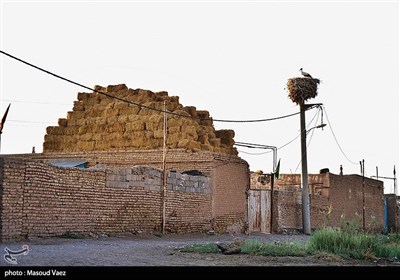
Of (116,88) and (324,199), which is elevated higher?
(116,88)

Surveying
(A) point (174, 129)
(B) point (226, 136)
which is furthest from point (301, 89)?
(A) point (174, 129)

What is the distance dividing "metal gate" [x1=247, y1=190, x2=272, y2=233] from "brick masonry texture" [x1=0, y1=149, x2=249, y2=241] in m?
0.72

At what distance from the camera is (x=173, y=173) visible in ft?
79.9

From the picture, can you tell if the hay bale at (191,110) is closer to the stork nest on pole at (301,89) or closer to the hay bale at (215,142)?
the hay bale at (215,142)

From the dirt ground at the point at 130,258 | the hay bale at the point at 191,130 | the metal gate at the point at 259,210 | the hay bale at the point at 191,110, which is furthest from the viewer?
the hay bale at the point at 191,110

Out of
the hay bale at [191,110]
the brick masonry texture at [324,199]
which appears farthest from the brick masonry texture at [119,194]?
the brick masonry texture at [324,199]

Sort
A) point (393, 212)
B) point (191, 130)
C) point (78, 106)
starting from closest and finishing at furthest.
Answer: point (191, 130), point (78, 106), point (393, 212)

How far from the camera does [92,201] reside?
64.7ft

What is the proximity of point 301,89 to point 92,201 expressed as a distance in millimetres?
14346

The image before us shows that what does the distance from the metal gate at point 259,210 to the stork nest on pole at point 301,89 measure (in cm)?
471

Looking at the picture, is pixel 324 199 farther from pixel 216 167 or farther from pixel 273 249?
pixel 273 249

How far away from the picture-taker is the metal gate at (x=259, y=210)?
96.8 feet
